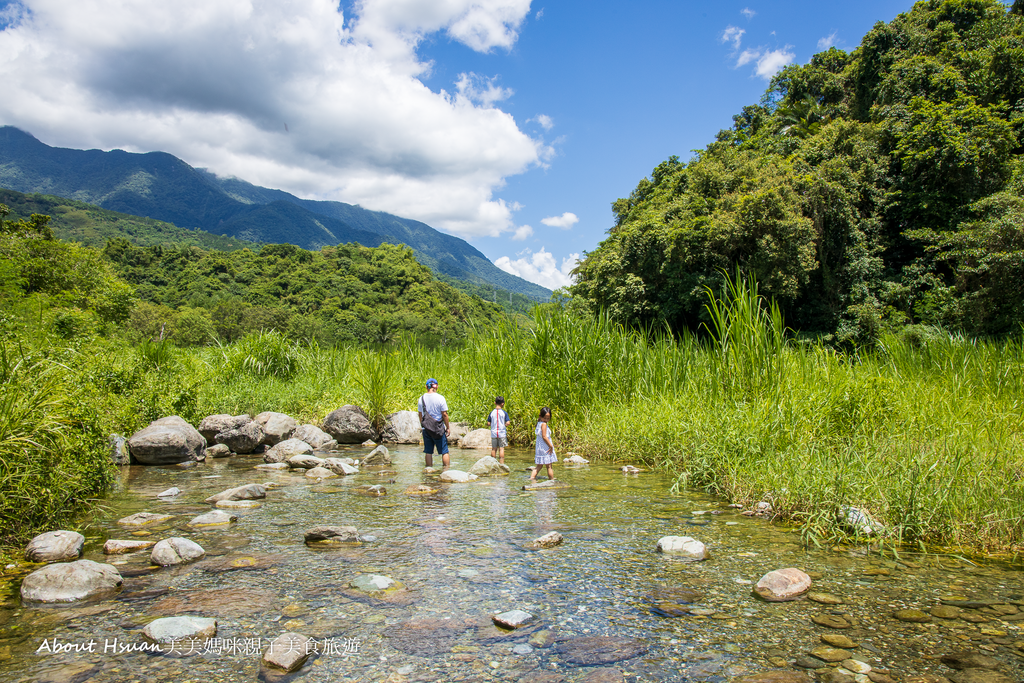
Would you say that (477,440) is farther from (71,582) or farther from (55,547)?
(71,582)

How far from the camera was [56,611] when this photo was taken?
376 cm

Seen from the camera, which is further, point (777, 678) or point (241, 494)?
point (241, 494)

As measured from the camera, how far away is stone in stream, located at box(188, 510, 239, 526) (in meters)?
5.95

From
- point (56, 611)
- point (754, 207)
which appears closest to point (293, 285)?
point (754, 207)

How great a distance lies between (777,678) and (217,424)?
41.1 feet

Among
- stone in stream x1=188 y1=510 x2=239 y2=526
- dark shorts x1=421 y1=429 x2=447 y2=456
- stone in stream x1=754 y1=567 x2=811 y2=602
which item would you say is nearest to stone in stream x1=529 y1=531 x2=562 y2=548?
stone in stream x1=754 y1=567 x2=811 y2=602

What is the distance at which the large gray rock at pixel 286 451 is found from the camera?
10867 mm

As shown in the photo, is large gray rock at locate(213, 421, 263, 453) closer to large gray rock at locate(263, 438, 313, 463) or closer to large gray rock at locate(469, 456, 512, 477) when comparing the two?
large gray rock at locate(263, 438, 313, 463)

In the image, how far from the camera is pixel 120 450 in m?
9.94

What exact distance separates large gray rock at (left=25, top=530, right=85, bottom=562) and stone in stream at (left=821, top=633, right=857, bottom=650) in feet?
20.0

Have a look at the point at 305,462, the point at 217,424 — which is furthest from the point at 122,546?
the point at 217,424

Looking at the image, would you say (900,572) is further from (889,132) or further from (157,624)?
(889,132)

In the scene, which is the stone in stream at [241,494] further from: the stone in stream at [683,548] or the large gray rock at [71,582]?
the stone in stream at [683,548]

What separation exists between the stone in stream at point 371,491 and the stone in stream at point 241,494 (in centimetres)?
129
